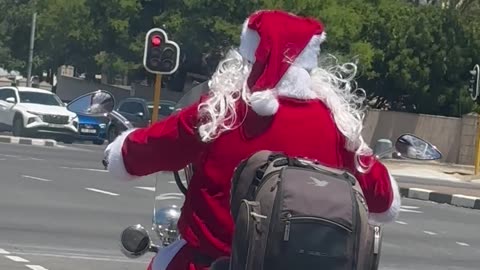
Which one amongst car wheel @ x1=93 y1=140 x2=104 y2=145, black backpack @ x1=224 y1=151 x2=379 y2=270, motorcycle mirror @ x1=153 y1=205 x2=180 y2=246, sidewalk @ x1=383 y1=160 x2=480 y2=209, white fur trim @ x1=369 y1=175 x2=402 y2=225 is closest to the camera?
black backpack @ x1=224 y1=151 x2=379 y2=270

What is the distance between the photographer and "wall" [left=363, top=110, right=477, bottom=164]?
40.2 m

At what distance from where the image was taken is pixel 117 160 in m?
4.18

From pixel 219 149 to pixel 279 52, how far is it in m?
0.37

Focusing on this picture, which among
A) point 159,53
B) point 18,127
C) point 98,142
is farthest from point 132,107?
point 159,53

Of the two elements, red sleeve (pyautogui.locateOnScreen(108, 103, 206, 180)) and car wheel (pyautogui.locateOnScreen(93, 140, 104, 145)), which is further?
car wheel (pyautogui.locateOnScreen(93, 140, 104, 145))

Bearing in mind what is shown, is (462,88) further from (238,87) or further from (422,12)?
(238,87)

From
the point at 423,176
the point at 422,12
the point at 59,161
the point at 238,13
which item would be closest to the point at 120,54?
the point at 238,13

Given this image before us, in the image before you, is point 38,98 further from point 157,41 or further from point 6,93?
point 157,41

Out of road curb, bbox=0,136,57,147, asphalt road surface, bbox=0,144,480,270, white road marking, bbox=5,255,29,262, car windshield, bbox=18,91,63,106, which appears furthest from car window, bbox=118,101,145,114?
white road marking, bbox=5,255,29,262

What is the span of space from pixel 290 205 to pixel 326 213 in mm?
106

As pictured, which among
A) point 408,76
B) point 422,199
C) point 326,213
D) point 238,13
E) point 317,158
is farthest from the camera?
point 238,13

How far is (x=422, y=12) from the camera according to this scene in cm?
4403

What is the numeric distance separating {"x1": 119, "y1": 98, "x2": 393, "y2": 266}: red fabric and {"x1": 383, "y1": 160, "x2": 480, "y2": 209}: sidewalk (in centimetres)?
2077

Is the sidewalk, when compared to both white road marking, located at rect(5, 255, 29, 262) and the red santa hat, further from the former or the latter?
the red santa hat
